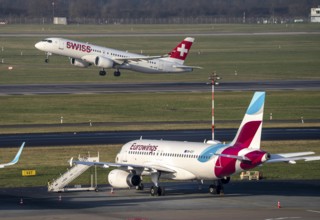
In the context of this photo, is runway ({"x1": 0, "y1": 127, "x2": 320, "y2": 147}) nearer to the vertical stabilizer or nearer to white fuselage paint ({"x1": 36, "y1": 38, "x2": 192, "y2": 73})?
the vertical stabilizer

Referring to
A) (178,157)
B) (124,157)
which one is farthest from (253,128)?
(124,157)

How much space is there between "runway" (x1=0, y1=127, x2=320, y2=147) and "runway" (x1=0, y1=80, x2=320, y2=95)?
41.8 metres

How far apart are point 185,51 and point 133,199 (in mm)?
98753

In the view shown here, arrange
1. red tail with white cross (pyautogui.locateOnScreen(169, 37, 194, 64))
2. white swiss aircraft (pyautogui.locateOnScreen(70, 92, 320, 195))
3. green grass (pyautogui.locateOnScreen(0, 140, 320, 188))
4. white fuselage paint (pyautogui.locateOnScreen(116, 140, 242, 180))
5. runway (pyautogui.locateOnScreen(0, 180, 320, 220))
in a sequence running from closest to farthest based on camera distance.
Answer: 1. runway (pyautogui.locateOnScreen(0, 180, 320, 220))
2. white swiss aircraft (pyautogui.locateOnScreen(70, 92, 320, 195))
3. white fuselage paint (pyautogui.locateOnScreen(116, 140, 242, 180))
4. green grass (pyautogui.locateOnScreen(0, 140, 320, 188))
5. red tail with white cross (pyautogui.locateOnScreen(169, 37, 194, 64))

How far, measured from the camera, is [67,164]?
276ft

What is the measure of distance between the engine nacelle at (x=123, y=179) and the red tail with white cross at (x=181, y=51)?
93.2m

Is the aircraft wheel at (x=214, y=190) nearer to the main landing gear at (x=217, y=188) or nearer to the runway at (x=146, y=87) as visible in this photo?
the main landing gear at (x=217, y=188)

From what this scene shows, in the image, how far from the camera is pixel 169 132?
105m

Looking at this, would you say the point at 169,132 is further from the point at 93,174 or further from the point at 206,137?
the point at 93,174

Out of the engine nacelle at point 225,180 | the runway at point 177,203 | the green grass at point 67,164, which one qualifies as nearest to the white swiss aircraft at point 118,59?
the green grass at point 67,164

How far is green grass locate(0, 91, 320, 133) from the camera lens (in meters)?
118

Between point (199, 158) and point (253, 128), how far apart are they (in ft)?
13.9

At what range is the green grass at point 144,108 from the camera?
386 ft

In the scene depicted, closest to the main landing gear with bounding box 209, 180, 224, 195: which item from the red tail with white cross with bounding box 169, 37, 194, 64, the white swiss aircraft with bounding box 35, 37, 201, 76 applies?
the red tail with white cross with bounding box 169, 37, 194, 64
